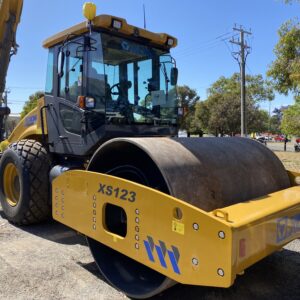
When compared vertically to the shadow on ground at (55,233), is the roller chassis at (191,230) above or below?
above

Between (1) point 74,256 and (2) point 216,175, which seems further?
(1) point 74,256

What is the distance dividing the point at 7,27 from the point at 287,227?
6.13 meters

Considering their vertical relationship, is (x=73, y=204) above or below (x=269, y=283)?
above

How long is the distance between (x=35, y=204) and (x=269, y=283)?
3191 millimetres

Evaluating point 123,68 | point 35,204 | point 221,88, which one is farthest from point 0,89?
point 221,88

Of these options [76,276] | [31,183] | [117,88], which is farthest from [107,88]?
[76,276]

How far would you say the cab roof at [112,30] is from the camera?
4281 mm

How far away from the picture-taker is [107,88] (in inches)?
175

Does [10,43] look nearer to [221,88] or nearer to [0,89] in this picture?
[0,89]

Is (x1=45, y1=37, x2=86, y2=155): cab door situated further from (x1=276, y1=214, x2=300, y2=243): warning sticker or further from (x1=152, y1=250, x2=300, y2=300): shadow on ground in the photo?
(x1=276, y1=214, x2=300, y2=243): warning sticker

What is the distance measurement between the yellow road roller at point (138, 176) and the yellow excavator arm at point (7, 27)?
5.34ft

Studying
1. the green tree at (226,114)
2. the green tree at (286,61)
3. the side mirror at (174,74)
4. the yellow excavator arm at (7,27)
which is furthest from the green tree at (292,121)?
the green tree at (226,114)

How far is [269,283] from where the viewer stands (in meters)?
3.45

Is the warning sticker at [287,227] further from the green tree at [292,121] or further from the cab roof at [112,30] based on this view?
the green tree at [292,121]
